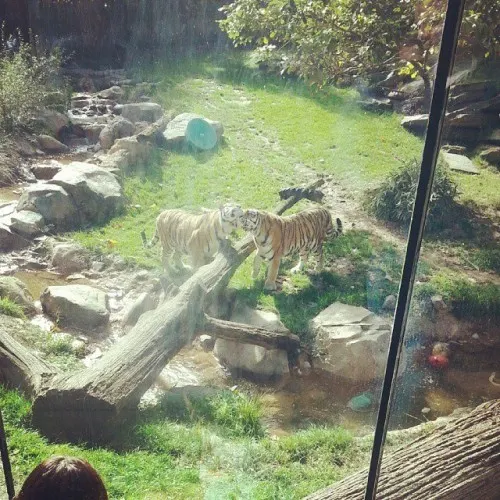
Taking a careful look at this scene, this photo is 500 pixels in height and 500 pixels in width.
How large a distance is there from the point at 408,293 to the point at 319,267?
3216 mm

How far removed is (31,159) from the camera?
4.53 meters

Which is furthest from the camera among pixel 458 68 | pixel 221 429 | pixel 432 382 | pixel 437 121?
pixel 458 68

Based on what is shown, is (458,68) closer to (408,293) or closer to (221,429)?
(221,429)

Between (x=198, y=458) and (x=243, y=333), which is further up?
(x=243, y=333)

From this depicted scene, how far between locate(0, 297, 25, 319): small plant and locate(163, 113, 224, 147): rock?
68.5 inches

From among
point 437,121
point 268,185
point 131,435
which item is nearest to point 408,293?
point 437,121

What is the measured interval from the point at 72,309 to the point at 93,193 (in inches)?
46.8

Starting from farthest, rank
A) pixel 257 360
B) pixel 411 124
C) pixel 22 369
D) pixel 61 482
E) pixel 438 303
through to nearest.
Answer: pixel 438 303 → pixel 411 124 → pixel 257 360 → pixel 22 369 → pixel 61 482

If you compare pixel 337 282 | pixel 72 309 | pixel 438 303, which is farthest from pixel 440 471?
pixel 72 309

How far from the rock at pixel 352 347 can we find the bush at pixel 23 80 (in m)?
2.68

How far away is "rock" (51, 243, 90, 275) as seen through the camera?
3.95m

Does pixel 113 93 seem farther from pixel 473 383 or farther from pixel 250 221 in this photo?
pixel 473 383

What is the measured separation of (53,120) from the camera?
4672 millimetres

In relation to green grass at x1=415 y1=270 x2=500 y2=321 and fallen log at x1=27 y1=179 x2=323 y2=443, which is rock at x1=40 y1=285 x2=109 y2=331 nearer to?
fallen log at x1=27 y1=179 x2=323 y2=443
